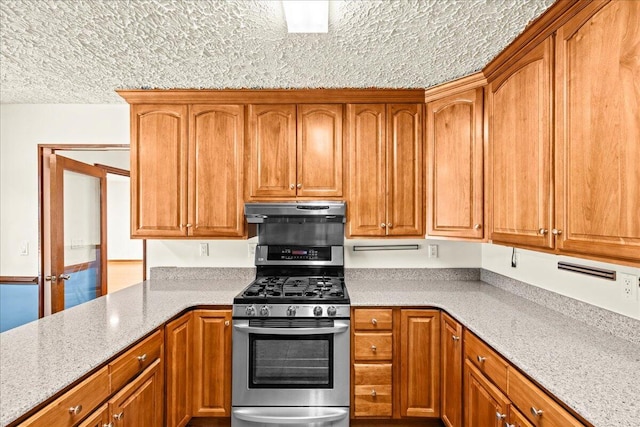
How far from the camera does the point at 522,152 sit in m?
1.84

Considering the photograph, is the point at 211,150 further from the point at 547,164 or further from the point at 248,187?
the point at 547,164

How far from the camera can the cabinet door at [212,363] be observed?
226 cm

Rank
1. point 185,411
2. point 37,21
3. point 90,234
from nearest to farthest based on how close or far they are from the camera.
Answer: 1. point 37,21
2. point 185,411
3. point 90,234

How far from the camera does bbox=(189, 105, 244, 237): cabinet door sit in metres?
2.62

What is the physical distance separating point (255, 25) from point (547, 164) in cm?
151

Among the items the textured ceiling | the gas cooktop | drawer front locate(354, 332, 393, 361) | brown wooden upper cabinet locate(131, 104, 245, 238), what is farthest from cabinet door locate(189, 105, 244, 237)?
drawer front locate(354, 332, 393, 361)

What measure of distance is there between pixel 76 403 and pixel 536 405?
1615 mm

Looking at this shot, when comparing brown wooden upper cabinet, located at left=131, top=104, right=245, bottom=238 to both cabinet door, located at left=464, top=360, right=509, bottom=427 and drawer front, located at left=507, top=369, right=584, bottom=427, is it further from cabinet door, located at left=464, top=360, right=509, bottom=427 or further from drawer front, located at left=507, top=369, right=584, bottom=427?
drawer front, located at left=507, top=369, right=584, bottom=427

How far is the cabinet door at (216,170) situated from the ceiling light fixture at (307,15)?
1.05m

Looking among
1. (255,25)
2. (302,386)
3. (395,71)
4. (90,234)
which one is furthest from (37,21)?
(302,386)

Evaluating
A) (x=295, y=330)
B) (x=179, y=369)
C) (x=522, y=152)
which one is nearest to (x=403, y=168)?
(x=522, y=152)

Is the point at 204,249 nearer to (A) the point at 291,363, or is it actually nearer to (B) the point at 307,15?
(A) the point at 291,363

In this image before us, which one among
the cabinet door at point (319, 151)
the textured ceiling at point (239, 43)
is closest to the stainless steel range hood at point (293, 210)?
the cabinet door at point (319, 151)

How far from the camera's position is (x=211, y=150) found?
264 cm
